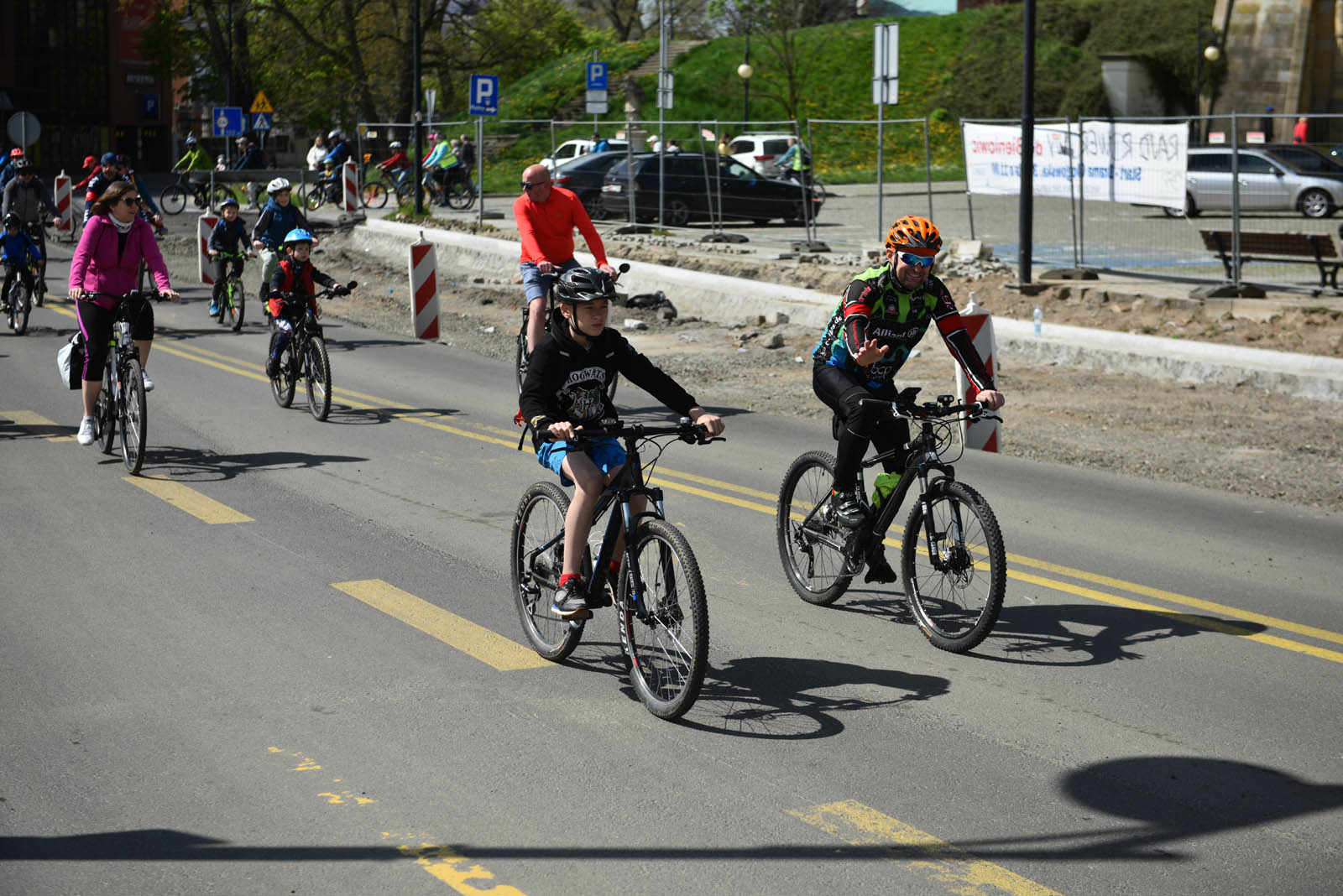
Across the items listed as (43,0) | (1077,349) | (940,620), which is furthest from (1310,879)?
(43,0)

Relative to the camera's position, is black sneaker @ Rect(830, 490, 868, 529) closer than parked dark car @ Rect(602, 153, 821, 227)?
Yes

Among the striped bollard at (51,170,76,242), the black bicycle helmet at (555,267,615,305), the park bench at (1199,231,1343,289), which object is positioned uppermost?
the striped bollard at (51,170,76,242)

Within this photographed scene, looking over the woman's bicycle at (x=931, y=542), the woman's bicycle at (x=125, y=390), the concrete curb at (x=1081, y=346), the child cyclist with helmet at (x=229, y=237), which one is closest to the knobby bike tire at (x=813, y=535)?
the woman's bicycle at (x=931, y=542)

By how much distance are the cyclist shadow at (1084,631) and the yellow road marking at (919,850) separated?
1928mm

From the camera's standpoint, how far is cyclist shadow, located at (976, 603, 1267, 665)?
6492 mm

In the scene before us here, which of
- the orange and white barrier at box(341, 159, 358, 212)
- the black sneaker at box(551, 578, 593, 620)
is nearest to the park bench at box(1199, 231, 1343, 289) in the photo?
the black sneaker at box(551, 578, 593, 620)

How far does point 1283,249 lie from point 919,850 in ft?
50.8

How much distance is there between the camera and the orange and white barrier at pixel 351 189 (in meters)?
34.0

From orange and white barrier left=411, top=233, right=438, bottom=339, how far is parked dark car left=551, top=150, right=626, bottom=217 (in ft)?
42.0

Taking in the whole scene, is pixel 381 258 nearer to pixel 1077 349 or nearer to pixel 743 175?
pixel 743 175

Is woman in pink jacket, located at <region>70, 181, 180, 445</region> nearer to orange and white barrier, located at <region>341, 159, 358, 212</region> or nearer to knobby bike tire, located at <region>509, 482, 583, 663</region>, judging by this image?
knobby bike tire, located at <region>509, 482, 583, 663</region>

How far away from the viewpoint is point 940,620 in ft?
21.9

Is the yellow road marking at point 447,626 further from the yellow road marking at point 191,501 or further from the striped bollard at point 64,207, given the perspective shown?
the striped bollard at point 64,207

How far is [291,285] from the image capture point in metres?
13.4
